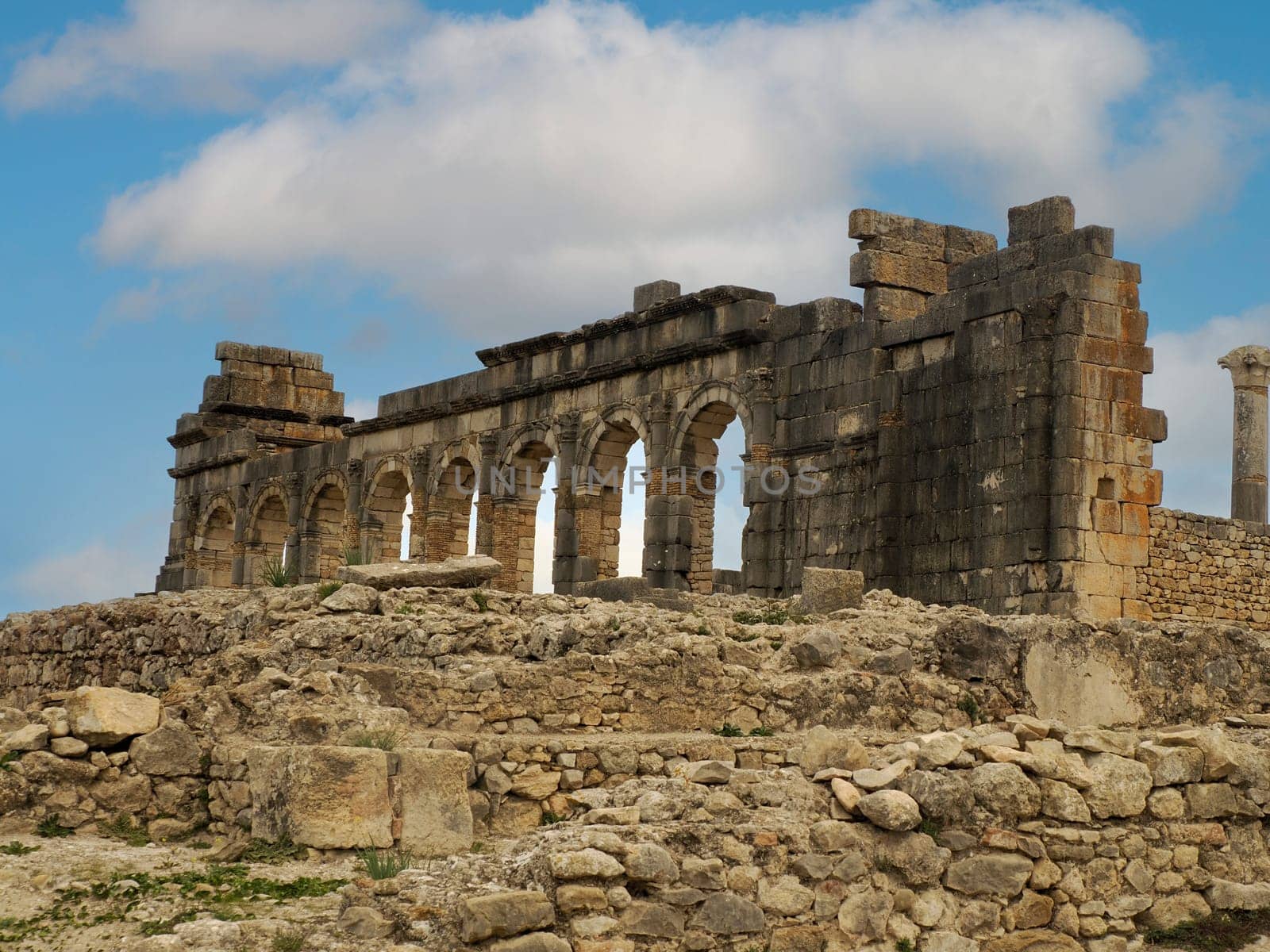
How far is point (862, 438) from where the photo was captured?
2078 cm

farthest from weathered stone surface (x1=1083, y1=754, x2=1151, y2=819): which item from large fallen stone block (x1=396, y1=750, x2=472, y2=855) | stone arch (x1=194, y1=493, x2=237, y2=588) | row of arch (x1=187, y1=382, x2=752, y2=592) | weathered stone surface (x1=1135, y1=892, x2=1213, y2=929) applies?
stone arch (x1=194, y1=493, x2=237, y2=588)

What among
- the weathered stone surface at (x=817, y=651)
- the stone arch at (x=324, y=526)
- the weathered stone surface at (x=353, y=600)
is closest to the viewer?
the weathered stone surface at (x=817, y=651)

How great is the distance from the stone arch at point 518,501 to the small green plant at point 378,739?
16.4m

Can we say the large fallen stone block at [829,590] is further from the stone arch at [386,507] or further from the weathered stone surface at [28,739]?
the stone arch at [386,507]

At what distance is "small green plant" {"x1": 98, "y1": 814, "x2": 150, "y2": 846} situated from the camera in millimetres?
9719

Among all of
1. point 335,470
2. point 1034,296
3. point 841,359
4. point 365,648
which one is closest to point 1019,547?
point 1034,296

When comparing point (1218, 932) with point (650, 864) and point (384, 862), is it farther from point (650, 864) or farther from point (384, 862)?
point (384, 862)

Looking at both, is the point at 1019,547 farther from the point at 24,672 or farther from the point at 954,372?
the point at 24,672

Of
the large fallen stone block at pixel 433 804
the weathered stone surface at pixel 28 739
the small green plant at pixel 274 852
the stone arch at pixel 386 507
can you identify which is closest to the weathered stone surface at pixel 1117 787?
the large fallen stone block at pixel 433 804

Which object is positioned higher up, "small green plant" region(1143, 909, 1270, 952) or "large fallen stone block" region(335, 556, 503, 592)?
"large fallen stone block" region(335, 556, 503, 592)

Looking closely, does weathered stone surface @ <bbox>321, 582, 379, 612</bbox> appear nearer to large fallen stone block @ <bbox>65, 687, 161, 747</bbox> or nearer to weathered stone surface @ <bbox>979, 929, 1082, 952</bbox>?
large fallen stone block @ <bbox>65, 687, 161, 747</bbox>

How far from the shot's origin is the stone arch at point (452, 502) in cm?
2814

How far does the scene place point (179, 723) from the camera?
1027 cm

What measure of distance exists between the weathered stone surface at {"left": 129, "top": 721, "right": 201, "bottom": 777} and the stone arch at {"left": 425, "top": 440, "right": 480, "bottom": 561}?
57.8 ft
